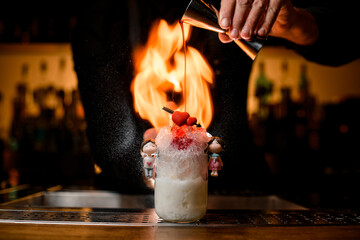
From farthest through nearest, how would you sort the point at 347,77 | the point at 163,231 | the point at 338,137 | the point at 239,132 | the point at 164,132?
the point at 347,77 < the point at 338,137 < the point at 239,132 < the point at 164,132 < the point at 163,231

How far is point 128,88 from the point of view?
1.76 m

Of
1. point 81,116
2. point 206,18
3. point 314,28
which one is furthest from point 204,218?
point 81,116

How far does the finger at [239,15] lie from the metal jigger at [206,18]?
0.04 meters

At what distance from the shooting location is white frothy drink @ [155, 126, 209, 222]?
0.96 m

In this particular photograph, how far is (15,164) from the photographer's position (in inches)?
101

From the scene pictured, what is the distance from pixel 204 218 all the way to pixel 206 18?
1.95ft

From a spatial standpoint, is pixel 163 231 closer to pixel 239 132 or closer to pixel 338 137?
pixel 239 132

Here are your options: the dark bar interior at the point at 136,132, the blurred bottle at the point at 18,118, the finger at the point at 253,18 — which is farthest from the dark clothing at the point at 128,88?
the blurred bottle at the point at 18,118

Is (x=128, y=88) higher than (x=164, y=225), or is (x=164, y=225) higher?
(x=128, y=88)

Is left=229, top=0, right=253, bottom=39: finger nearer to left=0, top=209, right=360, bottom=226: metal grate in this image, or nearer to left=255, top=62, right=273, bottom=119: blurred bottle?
left=0, top=209, right=360, bottom=226: metal grate

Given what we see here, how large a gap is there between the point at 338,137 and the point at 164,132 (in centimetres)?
179

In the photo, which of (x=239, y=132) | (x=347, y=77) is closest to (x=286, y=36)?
(x=239, y=132)

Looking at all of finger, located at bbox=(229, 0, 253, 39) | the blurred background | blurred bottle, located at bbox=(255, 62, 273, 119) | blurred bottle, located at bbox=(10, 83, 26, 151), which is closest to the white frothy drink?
finger, located at bbox=(229, 0, 253, 39)

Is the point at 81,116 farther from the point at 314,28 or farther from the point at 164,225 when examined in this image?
the point at 164,225
